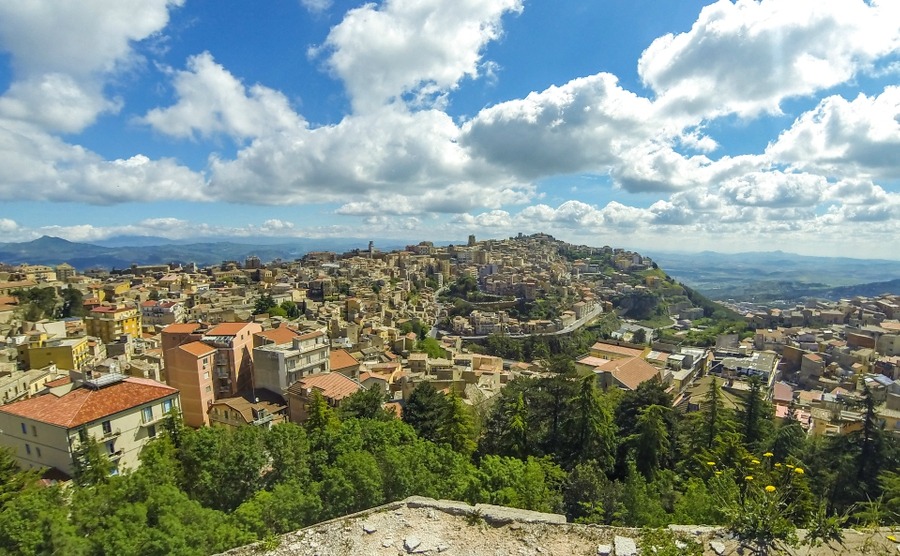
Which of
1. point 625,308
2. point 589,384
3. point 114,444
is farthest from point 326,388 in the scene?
point 625,308

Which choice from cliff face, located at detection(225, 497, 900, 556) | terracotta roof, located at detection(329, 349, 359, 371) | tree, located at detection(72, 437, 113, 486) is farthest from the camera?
terracotta roof, located at detection(329, 349, 359, 371)

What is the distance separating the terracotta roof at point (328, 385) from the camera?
75.1ft

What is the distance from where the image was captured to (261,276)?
84.2m

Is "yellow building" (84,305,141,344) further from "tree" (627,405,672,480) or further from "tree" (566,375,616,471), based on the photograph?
"tree" (627,405,672,480)

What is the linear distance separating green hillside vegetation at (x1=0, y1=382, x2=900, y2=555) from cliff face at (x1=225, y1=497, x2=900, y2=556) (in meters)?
0.52

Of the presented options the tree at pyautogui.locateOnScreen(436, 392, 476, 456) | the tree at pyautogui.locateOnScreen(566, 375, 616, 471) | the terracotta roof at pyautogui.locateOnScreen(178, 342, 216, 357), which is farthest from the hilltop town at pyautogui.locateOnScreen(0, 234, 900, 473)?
the tree at pyautogui.locateOnScreen(436, 392, 476, 456)

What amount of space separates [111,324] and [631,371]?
143 feet

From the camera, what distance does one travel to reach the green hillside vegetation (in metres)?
8.12

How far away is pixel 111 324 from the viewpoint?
134 feet

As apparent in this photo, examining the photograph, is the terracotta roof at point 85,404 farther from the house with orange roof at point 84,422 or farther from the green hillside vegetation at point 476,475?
the green hillside vegetation at point 476,475

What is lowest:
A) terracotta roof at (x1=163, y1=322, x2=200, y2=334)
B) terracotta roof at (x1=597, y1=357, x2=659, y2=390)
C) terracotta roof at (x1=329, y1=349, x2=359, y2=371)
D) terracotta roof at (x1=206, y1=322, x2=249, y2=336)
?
terracotta roof at (x1=597, y1=357, x2=659, y2=390)

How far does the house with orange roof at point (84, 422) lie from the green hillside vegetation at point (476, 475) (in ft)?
6.72

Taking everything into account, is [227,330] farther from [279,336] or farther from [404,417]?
[404,417]

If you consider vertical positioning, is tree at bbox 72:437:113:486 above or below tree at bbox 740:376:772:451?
above
